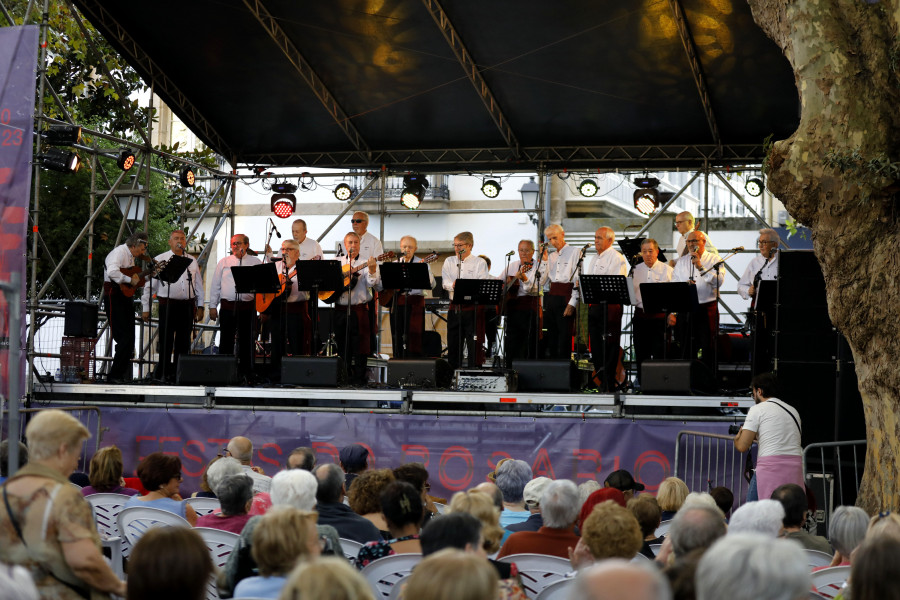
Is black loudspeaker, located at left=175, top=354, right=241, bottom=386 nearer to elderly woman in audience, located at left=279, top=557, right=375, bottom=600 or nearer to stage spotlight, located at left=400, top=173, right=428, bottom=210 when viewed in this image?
stage spotlight, located at left=400, top=173, right=428, bottom=210

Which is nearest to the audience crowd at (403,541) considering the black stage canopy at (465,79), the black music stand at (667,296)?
the black music stand at (667,296)

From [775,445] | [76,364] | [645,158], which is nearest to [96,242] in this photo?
[76,364]

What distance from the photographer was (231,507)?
5.31 meters

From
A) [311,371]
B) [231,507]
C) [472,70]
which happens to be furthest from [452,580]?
[472,70]

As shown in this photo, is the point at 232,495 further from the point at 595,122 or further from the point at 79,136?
the point at 595,122

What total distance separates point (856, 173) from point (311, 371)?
19.9 feet

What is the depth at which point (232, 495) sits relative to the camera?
17.4ft

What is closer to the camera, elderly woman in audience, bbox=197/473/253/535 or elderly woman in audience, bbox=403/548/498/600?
elderly woman in audience, bbox=403/548/498/600

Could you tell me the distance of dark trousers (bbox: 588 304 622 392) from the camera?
11.7 m

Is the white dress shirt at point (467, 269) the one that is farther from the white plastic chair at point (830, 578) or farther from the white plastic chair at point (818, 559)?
the white plastic chair at point (830, 578)

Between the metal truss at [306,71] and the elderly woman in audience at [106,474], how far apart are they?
7116 millimetres

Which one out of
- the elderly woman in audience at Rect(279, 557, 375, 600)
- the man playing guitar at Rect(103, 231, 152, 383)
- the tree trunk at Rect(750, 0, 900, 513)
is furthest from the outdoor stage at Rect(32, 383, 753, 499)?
the elderly woman in audience at Rect(279, 557, 375, 600)

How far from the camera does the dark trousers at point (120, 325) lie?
12000 millimetres

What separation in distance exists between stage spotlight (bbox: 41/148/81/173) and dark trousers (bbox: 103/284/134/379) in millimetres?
1381
